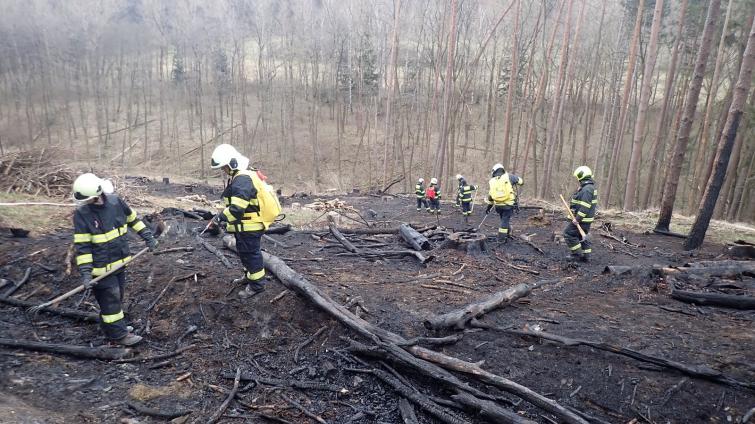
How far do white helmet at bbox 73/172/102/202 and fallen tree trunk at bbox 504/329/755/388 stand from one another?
17.7 ft

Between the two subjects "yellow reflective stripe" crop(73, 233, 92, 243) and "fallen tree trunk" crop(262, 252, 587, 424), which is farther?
"yellow reflective stripe" crop(73, 233, 92, 243)

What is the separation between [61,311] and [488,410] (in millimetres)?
6080

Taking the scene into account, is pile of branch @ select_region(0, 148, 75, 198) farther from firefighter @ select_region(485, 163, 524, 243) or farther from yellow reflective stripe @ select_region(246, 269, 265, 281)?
firefighter @ select_region(485, 163, 524, 243)

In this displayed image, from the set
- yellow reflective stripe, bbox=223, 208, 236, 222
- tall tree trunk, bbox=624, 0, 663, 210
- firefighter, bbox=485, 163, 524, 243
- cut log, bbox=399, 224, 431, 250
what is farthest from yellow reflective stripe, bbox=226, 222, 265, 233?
tall tree trunk, bbox=624, 0, 663, 210

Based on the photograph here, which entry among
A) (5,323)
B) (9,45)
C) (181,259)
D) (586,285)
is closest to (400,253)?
(586,285)

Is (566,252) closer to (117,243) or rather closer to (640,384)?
(640,384)

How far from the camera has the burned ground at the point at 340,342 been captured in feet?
13.4

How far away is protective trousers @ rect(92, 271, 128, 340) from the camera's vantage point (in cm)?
518

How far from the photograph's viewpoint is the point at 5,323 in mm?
5723

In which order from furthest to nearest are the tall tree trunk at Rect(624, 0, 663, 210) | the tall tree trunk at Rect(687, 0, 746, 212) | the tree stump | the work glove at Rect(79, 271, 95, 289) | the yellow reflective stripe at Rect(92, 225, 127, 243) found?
the tall tree trunk at Rect(687, 0, 746, 212) → the tall tree trunk at Rect(624, 0, 663, 210) → the tree stump → the yellow reflective stripe at Rect(92, 225, 127, 243) → the work glove at Rect(79, 271, 95, 289)

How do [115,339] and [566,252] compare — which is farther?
[566,252]

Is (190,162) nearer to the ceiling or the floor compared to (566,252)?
nearer to the floor

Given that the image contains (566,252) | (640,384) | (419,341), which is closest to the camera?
(640,384)

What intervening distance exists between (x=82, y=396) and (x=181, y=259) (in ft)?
11.0
